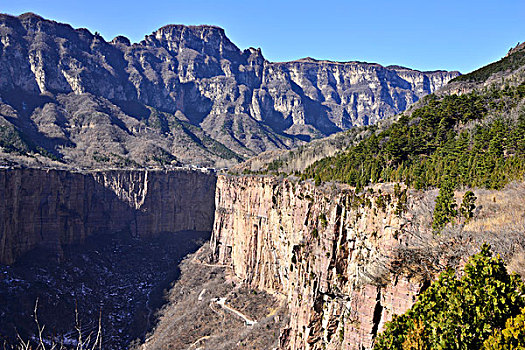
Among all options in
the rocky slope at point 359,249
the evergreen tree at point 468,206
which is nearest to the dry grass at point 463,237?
the rocky slope at point 359,249

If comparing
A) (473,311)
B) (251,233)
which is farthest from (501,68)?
(473,311)

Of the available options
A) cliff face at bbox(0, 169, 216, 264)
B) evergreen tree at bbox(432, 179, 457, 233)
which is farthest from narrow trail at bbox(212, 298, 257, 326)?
evergreen tree at bbox(432, 179, 457, 233)

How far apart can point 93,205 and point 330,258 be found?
270 feet

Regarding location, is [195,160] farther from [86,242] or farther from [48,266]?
[48,266]

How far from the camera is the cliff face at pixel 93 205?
74875 millimetres

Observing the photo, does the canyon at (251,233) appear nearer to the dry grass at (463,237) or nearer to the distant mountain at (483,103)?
the dry grass at (463,237)

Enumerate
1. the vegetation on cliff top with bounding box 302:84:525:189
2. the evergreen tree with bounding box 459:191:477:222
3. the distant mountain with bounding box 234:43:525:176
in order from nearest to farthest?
the evergreen tree with bounding box 459:191:477:222 < the vegetation on cliff top with bounding box 302:84:525:189 < the distant mountain with bounding box 234:43:525:176

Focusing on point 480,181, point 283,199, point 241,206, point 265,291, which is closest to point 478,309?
point 480,181

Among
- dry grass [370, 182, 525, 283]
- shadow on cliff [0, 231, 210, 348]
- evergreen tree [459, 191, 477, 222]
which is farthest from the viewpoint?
shadow on cliff [0, 231, 210, 348]

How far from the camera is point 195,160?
7008 inches

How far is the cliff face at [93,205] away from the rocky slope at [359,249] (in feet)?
151

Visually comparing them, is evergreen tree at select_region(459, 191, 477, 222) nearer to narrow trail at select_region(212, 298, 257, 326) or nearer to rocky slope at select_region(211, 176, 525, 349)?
rocky slope at select_region(211, 176, 525, 349)

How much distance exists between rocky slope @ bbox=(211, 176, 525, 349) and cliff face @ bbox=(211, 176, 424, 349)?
10 centimetres

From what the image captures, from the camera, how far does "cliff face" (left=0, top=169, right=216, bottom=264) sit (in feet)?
246
